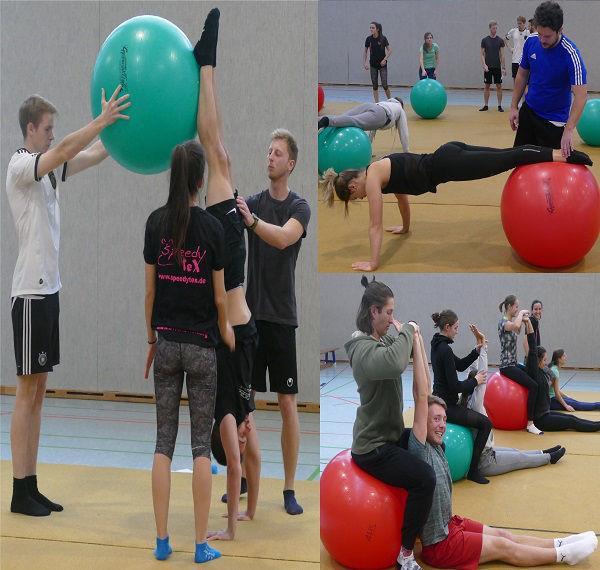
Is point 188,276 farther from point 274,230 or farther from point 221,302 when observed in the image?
point 274,230

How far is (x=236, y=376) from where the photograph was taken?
3.27 meters

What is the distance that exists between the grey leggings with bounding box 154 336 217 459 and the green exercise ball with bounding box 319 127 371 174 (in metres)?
2.98

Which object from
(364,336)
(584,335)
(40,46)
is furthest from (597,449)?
(40,46)

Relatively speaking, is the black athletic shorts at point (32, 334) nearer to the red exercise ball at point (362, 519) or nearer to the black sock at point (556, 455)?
the red exercise ball at point (362, 519)

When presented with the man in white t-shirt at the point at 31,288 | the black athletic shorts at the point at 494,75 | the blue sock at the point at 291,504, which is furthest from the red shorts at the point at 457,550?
the black athletic shorts at the point at 494,75

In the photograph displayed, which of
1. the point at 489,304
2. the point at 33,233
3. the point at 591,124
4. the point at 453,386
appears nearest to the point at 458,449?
the point at 453,386

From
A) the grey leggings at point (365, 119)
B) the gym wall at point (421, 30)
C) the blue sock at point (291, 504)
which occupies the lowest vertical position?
the blue sock at point (291, 504)

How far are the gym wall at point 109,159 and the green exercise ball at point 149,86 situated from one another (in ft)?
9.57

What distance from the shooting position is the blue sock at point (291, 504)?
3578mm

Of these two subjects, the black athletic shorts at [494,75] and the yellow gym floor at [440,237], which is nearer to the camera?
the yellow gym floor at [440,237]

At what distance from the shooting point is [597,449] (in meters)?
5.38

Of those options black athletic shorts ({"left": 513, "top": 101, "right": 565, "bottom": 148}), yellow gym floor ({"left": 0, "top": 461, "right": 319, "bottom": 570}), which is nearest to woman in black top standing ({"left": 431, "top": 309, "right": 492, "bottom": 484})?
yellow gym floor ({"left": 0, "top": 461, "right": 319, "bottom": 570})

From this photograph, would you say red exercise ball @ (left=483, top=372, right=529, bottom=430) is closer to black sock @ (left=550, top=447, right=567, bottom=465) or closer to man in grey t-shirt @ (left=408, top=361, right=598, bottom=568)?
black sock @ (left=550, top=447, right=567, bottom=465)

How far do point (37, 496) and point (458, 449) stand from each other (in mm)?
2315
